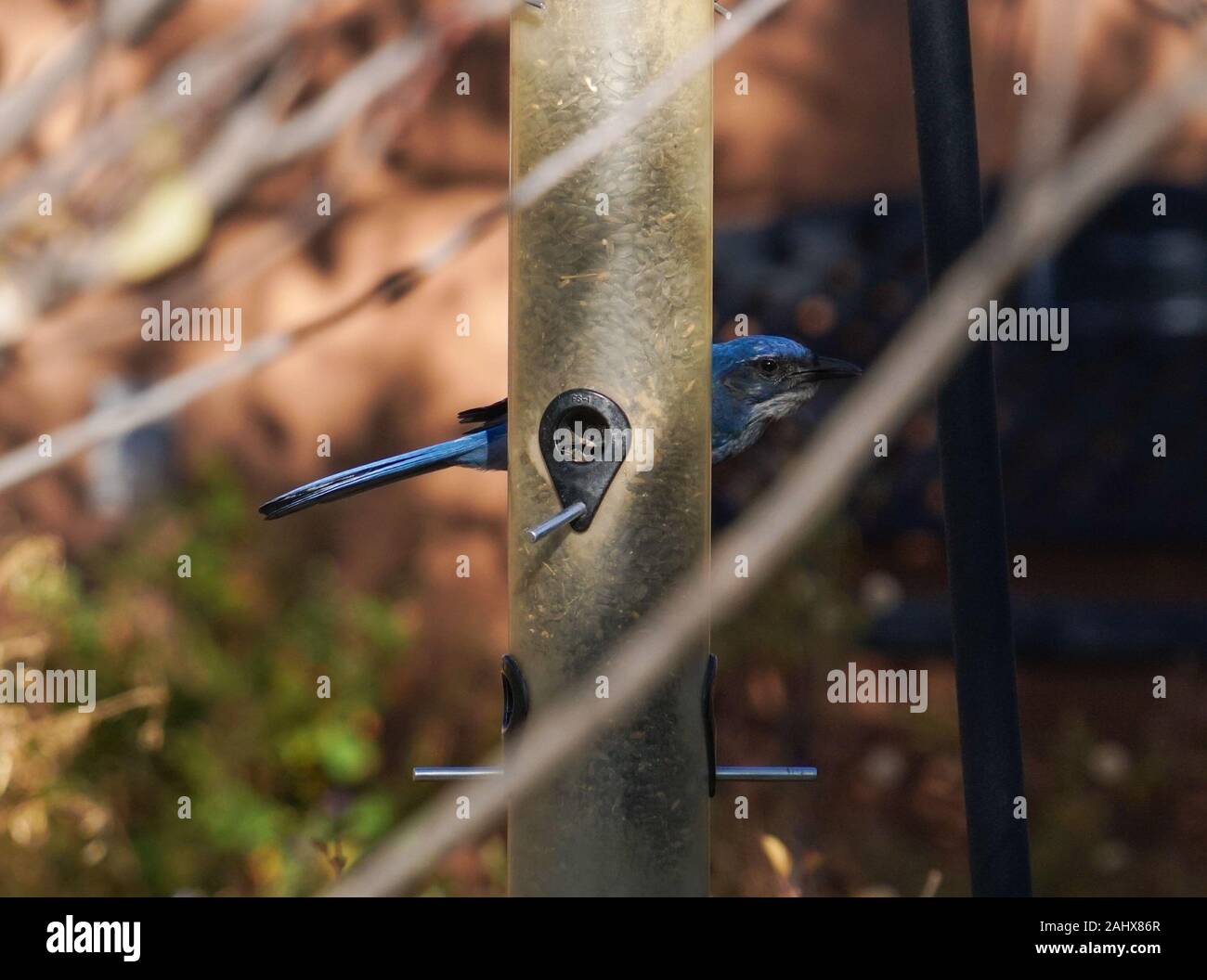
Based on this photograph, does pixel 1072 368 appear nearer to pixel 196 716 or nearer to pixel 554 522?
pixel 196 716

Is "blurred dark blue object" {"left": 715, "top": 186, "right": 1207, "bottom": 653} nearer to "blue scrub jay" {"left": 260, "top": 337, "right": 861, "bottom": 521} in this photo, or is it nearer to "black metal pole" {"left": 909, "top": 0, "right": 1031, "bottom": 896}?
"blue scrub jay" {"left": 260, "top": 337, "right": 861, "bottom": 521}

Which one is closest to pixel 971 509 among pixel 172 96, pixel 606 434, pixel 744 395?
pixel 606 434

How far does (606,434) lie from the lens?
1780 mm

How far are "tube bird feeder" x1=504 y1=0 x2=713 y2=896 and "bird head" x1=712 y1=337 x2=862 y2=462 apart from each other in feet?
1.56

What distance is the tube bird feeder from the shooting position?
5.79 feet

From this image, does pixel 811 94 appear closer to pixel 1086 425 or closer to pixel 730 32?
pixel 1086 425

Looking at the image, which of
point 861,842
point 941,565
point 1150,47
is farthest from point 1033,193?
point 861,842

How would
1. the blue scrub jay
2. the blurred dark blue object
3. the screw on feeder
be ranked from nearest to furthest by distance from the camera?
the screw on feeder, the blue scrub jay, the blurred dark blue object

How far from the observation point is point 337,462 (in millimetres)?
4242

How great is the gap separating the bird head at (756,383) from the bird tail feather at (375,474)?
431 mm

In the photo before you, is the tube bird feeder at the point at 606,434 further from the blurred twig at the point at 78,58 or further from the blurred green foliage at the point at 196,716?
the blurred twig at the point at 78,58

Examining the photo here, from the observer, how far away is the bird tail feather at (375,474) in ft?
6.51

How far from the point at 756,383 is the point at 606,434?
64 cm

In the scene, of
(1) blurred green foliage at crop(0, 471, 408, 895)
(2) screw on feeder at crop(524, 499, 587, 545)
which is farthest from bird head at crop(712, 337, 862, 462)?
(1) blurred green foliage at crop(0, 471, 408, 895)
